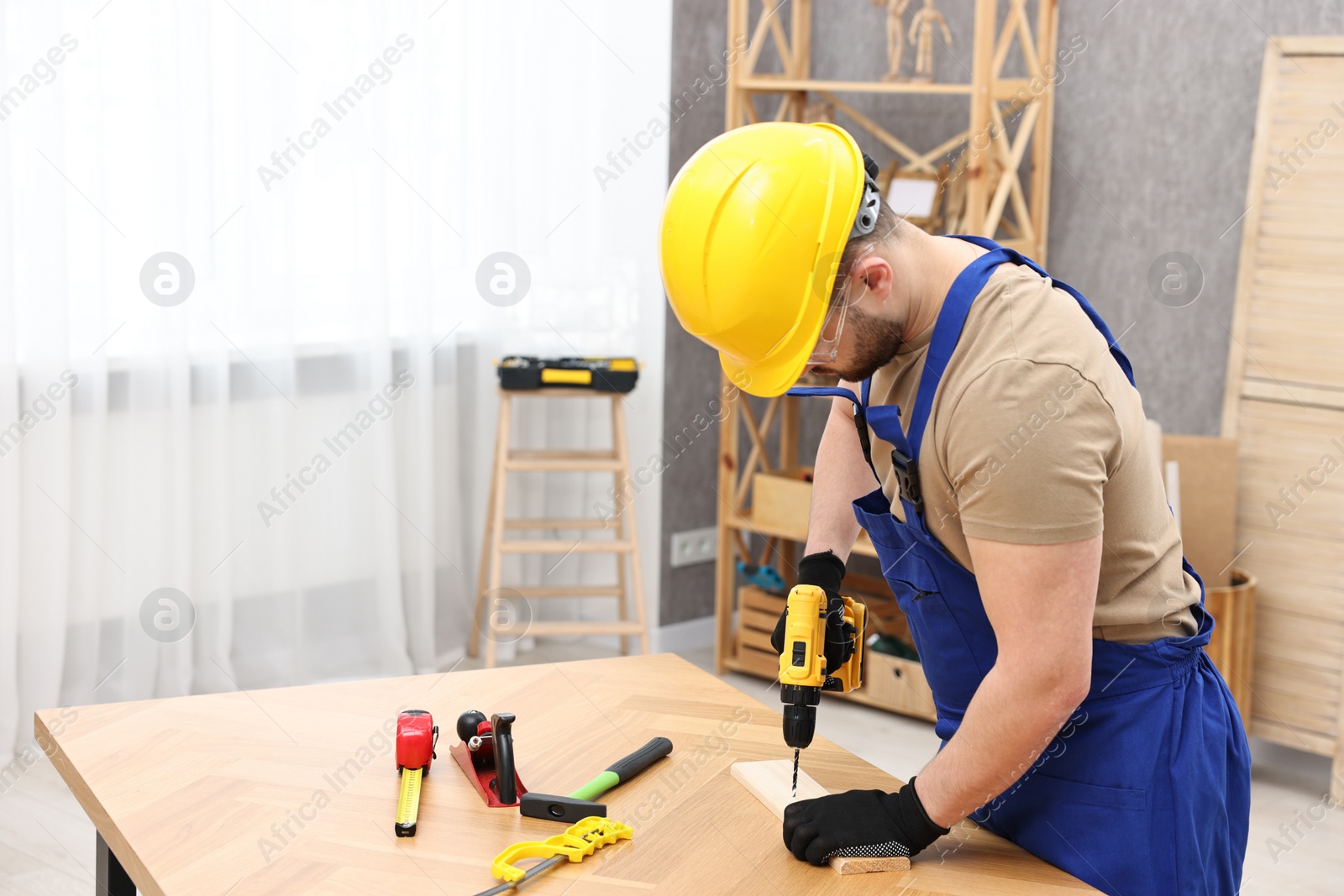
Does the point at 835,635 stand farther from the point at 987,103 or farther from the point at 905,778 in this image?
the point at 987,103

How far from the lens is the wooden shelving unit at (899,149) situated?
127 inches

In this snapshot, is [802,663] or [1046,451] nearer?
[1046,451]

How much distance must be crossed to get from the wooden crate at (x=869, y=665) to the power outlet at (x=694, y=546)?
295 millimetres

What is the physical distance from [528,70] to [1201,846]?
3.02 meters

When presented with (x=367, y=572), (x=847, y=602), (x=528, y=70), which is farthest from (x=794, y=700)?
(x=528, y=70)

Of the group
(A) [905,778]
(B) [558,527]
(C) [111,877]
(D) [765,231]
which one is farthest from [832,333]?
(B) [558,527]

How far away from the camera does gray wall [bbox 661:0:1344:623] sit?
323cm

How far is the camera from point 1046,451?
44.3 inches

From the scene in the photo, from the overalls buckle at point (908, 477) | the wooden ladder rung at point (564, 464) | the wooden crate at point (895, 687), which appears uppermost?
the overalls buckle at point (908, 477)

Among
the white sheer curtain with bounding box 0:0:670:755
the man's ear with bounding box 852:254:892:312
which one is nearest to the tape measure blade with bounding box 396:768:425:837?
the man's ear with bounding box 852:254:892:312

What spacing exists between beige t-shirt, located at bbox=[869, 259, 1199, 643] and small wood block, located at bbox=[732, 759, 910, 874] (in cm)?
32

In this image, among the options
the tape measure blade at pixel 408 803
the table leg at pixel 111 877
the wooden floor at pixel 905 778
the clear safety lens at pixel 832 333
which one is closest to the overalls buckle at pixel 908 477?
the clear safety lens at pixel 832 333

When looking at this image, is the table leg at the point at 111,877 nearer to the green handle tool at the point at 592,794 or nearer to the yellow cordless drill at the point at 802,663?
the green handle tool at the point at 592,794

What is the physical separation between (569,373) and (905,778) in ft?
4.85
